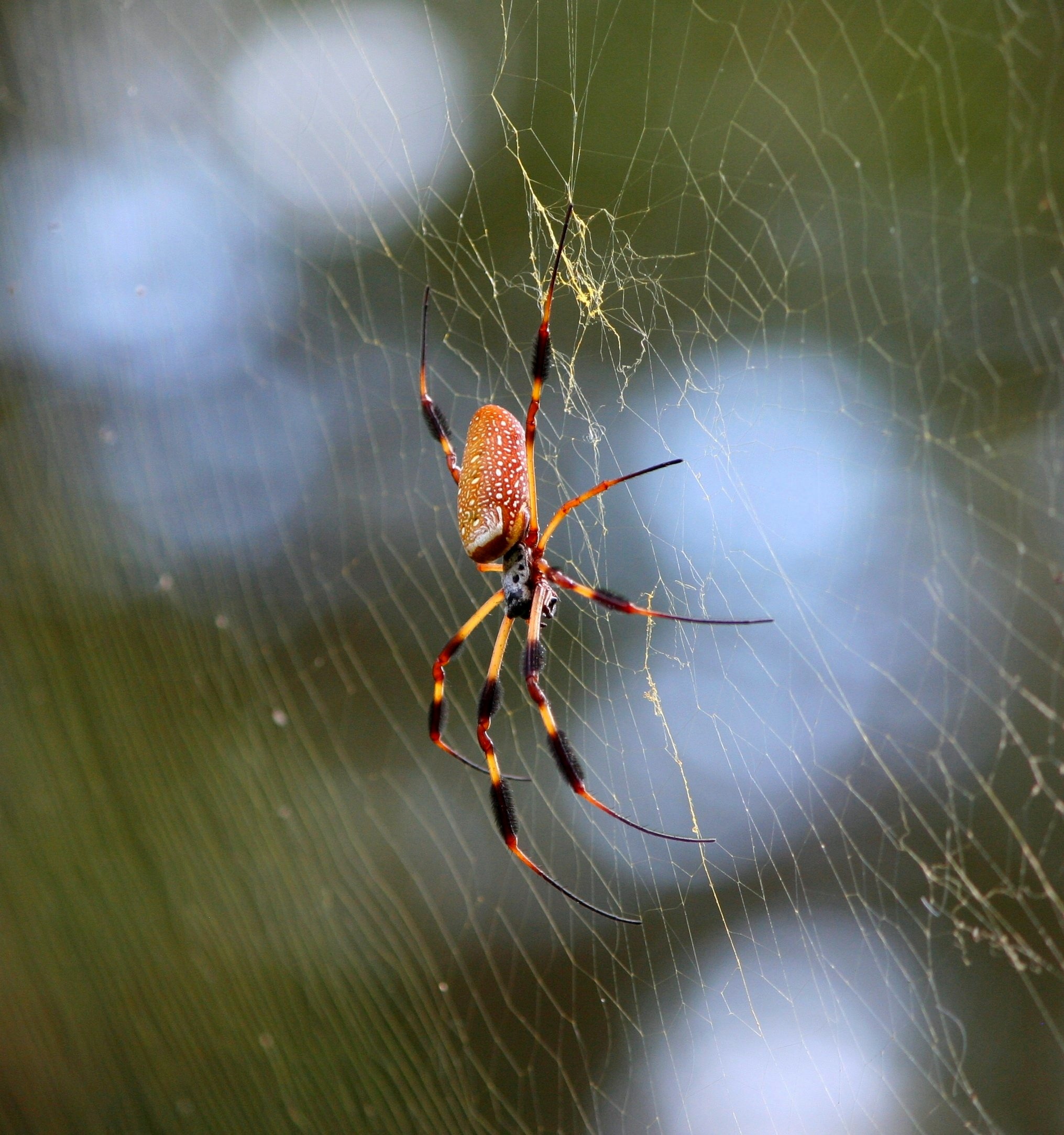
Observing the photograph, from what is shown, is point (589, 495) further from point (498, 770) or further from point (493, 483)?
point (498, 770)

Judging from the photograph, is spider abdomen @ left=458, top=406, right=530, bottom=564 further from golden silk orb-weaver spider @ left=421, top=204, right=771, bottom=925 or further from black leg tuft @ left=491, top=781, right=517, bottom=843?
black leg tuft @ left=491, top=781, right=517, bottom=843

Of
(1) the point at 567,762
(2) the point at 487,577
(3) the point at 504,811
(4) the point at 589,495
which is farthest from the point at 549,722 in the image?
(2) the point at 487,577

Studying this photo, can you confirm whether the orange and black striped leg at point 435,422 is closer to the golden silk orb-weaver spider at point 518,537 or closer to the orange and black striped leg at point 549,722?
the golden silk orb-weaver spider at point 518,537

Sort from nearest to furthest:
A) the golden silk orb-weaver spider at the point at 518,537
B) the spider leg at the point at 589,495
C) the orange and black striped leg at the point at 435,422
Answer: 1. the spider leg at the point at 589,495
2. the golden silk orb-weaver spider at the point at 518,537
3. the orange and black striped leg at the point at 435,422

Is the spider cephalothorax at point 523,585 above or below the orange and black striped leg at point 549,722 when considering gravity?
above

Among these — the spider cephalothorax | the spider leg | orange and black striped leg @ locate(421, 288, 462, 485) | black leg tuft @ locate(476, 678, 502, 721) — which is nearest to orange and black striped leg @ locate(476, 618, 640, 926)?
black leg tuft @ locate(476, 678, 502, 721)

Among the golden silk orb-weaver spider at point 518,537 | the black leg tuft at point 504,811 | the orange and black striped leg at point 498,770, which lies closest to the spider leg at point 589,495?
the golden silk orb-weaver spider at point 518,537

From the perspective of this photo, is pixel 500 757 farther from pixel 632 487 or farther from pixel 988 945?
Answer: pixel 632 487

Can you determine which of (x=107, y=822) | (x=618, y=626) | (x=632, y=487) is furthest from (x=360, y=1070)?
(x=632, y=487)
